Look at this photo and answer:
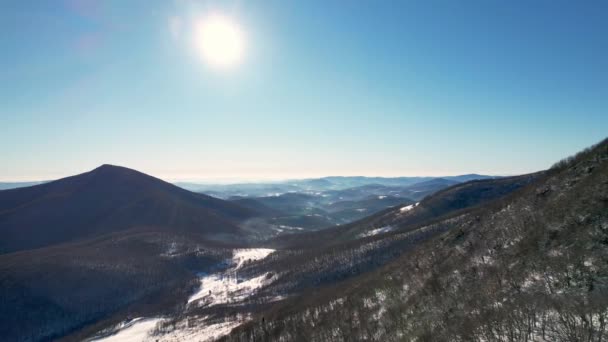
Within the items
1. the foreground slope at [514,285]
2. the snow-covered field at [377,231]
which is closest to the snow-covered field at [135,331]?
the foreground slope at [514,285]

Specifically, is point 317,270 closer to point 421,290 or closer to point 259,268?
point 259,268

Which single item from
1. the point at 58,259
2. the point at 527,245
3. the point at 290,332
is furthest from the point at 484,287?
the point at 58,259

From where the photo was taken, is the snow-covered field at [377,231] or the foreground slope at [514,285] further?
the snow-covered field at [377,231]

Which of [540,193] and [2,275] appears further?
[2,275]

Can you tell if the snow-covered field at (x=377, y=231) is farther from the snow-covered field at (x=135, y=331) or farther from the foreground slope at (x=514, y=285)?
the foreground slope at (x=514, y=285)

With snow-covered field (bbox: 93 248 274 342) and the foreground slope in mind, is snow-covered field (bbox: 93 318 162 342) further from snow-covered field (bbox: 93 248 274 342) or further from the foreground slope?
the foreground slope

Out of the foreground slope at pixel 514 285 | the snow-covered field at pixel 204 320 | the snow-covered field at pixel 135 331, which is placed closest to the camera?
the foreground slope at pixel 514 285
